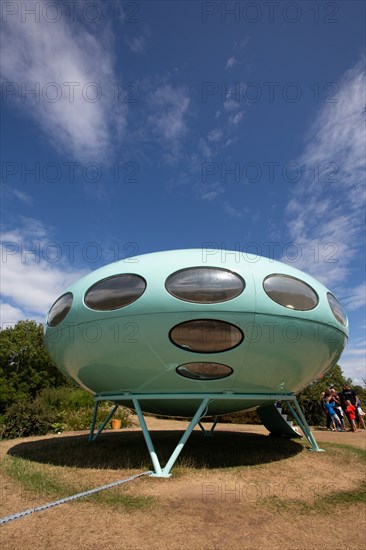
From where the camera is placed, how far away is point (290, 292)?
852 cm

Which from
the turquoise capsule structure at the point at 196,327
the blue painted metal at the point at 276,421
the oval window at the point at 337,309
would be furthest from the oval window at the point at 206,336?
the blue painted metal at the point at 276,421

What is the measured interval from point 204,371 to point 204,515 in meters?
3.24

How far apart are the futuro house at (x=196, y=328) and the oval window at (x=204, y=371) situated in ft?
0.07

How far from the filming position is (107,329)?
8.18 m

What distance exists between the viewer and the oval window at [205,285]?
307 inches

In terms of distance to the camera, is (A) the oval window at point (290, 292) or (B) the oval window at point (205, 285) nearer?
(B) the oval window at point (205, 285)

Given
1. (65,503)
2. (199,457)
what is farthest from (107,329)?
(199,457)

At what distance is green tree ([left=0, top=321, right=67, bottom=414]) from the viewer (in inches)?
1566

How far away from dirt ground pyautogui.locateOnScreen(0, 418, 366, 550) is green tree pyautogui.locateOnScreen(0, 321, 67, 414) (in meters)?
35.3

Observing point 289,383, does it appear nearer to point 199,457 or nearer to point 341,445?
point 199,457

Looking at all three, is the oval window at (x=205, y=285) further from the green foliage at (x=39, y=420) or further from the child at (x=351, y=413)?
the child at (x=351, y=413)

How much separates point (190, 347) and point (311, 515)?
3601 mm

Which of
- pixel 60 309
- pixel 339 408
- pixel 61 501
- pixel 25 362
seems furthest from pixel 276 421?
pixel 25 362

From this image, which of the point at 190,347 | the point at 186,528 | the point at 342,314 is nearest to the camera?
the point at 186,528
